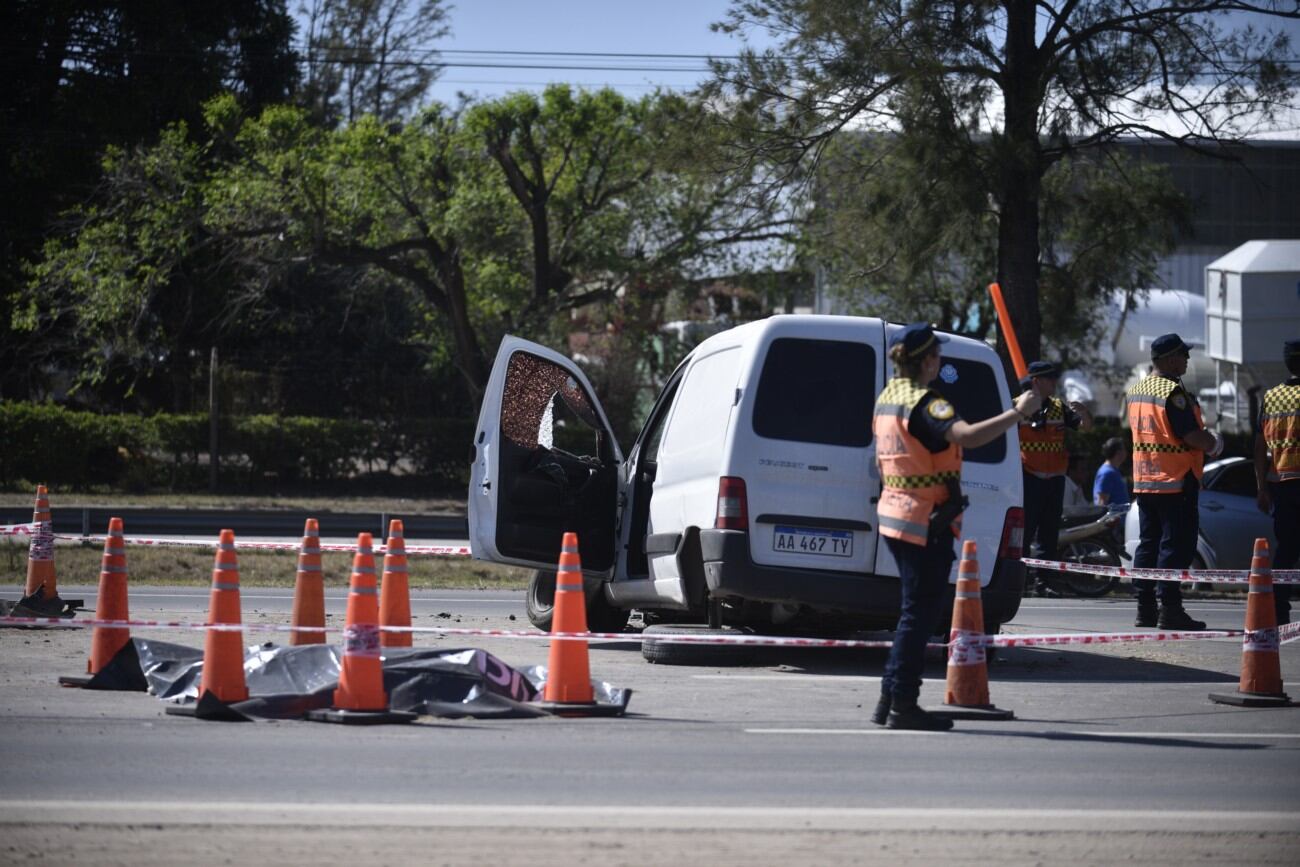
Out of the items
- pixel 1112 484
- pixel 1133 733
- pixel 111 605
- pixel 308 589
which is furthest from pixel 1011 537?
pixel 1112 484

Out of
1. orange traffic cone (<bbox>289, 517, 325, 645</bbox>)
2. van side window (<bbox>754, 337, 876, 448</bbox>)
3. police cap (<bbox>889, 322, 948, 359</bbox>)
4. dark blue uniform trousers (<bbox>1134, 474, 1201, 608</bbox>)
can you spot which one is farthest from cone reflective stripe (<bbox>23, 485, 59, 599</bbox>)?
dark blue uniform trousers (<bbox>1134, 474, 1201, 608</bbox>)

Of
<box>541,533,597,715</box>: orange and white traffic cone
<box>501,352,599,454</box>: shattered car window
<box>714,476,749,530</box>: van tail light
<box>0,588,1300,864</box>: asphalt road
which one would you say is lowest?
<box>0,588,1300,864</box>: asphalt road

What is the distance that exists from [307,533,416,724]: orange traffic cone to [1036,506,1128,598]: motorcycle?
1035cm

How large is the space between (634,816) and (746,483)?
3830 millimetres

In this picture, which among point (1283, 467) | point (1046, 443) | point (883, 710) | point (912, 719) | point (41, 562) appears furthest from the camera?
point (1046, 443)

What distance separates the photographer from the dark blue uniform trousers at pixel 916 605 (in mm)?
7492

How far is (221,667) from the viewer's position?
7738 millimetres

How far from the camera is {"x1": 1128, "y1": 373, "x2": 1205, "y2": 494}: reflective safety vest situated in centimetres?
1213

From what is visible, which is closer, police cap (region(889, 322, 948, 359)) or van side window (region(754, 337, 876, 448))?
police cap (region(889, 322, 948, 359))

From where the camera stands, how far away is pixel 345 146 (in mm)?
27359

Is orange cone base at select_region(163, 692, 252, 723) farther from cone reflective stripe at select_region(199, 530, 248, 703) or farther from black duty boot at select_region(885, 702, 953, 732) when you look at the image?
black duty boot at select_region(885, 702, 953, 732)

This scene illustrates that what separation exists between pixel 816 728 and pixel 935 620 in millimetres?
773

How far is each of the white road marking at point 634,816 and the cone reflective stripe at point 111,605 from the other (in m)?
3.04

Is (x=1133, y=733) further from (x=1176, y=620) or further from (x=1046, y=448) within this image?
(x=1046, y=448)
